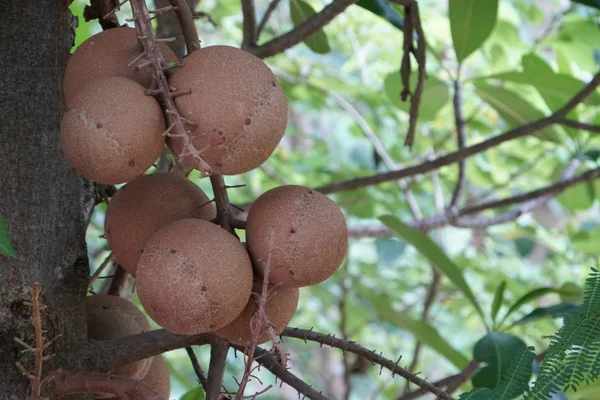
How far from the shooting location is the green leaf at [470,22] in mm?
1152

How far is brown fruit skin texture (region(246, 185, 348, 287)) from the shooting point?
554 mm

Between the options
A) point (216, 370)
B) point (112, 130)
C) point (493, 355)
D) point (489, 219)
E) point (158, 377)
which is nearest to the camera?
point (112, 130)

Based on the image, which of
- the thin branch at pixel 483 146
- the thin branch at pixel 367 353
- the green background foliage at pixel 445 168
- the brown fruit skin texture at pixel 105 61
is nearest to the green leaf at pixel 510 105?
the green background foliage at pixel 445 168

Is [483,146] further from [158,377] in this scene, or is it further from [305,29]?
[158,377]

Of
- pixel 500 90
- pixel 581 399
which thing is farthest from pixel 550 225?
pixel 581 399

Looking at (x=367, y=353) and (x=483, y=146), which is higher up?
(x=483, y=146)

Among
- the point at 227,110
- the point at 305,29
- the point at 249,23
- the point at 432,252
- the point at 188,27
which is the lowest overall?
the point at 227,110

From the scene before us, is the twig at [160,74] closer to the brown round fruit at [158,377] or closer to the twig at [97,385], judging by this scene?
the twig at [97,385]

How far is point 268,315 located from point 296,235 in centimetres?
7

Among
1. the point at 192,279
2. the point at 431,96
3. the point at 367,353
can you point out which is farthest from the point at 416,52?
the point at 431,96

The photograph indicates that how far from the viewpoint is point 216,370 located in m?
0.61

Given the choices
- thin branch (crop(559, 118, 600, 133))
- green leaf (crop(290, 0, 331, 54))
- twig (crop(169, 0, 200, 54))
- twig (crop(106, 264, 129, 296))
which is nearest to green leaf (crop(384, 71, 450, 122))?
green leaf (crop(290, 0, 331, 54))

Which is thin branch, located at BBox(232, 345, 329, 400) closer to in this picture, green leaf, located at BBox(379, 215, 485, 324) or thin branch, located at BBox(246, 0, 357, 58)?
thin branch, located at BBox(246, 0, 357, 58)

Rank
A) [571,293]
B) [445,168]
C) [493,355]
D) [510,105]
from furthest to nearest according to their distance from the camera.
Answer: [445,168], [510,105], [571,293], [493,355]
